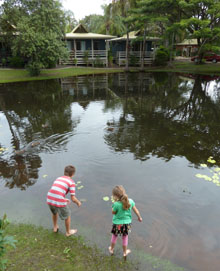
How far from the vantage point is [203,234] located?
4.10 metres

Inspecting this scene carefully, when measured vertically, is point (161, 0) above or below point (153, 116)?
above

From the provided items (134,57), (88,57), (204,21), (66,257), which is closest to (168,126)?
(66,257)

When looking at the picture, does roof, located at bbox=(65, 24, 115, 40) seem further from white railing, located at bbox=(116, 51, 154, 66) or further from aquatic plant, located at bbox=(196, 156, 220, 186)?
aquatic plant, located at bbox=(196, 156, 220, 186)

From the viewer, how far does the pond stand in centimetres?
409

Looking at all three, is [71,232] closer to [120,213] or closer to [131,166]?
[120,213]

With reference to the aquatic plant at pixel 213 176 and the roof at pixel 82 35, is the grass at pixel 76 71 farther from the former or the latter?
the aquatic plant at pixel 213 176

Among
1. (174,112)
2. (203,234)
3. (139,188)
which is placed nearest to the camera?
(203,234)

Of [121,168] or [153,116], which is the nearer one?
[121,168]

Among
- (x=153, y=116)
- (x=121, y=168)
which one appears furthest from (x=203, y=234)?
(x=153, y=116)

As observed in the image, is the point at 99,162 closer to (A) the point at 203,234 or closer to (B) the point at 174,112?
(A) the point at 203,234

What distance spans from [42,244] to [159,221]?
228 centimetres

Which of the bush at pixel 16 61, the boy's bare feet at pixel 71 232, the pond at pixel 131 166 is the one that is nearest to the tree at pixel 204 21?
the pond at pixel 131 166

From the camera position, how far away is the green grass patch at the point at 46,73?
2286 centimetres

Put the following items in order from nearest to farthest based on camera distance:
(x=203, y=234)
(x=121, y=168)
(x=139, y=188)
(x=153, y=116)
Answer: (x=203, y=234) < (x=139, y=188) < (x=121, y=168) < (x=153, y=116)
